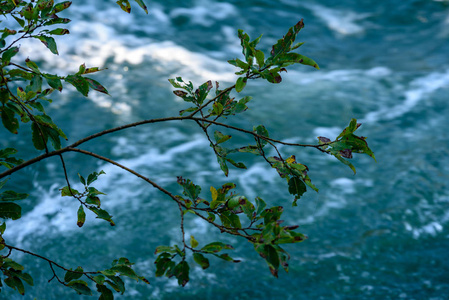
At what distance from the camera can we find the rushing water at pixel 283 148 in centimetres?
305

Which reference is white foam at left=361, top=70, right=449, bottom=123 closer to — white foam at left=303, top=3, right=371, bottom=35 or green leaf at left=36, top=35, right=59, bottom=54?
white foam at left=303, top=3, right=371, bottom=35

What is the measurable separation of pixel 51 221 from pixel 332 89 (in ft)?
11.6

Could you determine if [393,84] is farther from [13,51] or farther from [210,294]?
[13,51]

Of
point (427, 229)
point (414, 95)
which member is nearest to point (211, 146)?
point (427, 229)

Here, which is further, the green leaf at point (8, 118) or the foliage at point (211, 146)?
the green leaf at point (8, 118)

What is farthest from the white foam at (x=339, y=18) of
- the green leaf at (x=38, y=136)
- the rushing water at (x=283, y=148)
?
the green leaf at (x=38, y=136)

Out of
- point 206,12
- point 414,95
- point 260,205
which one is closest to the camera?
point 260,205

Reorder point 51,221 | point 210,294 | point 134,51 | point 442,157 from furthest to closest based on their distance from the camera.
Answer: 1. point 134,51
2. point 442,157
3. point 51,221
4. point 210,294

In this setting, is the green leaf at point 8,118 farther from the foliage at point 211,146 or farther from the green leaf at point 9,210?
the green leaf at point 9,210

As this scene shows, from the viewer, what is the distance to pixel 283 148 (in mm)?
4602

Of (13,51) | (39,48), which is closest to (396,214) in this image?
(13,51)

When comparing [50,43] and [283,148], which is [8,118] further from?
[283,148]

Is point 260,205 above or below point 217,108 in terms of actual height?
below

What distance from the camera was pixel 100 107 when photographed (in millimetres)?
5145
